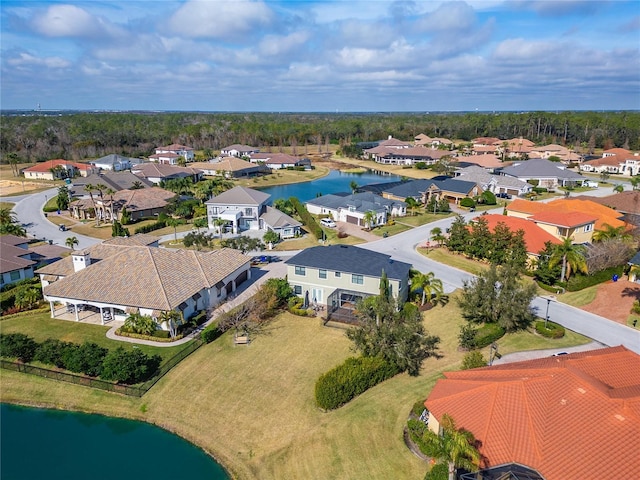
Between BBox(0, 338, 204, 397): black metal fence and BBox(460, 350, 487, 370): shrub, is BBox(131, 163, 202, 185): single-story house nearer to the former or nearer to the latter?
BBox(0, 338, 204, 397): black metal fence

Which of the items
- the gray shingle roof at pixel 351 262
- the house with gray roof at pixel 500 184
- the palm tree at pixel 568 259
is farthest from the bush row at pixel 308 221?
the house with gray roof at pixel 500 184

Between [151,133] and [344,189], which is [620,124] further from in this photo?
[151,133]

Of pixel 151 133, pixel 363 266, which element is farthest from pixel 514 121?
pixel 363 266

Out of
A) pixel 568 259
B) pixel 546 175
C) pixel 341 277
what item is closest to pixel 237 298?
pixel 341 277

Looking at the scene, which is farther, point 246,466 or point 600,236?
point 600,236

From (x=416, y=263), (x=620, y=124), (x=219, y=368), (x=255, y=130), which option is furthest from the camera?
(x=255, y=130)

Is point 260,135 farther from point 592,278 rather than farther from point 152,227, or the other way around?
point 592,278

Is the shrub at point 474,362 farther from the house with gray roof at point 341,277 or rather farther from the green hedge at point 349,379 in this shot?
the house with gray roof at point 341,277
